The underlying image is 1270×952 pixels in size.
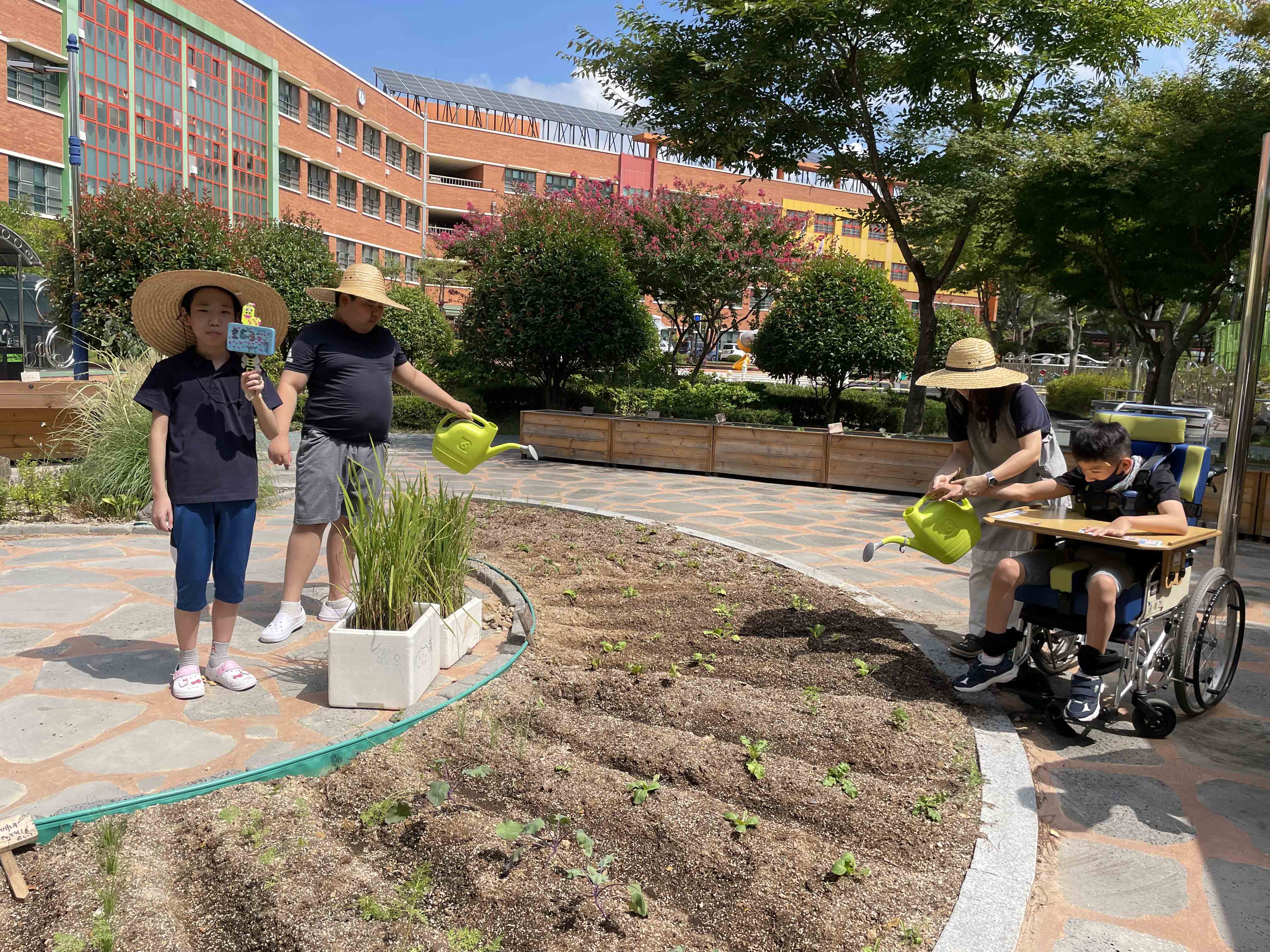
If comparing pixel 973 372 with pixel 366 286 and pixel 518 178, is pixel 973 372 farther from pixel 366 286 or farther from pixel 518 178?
pixel 518 178

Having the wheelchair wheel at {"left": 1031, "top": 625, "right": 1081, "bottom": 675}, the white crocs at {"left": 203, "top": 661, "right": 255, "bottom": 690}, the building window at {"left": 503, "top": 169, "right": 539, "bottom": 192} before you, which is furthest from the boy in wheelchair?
the building window at {"left": 503, "top": 169, "right": 539, "bottom": 192}

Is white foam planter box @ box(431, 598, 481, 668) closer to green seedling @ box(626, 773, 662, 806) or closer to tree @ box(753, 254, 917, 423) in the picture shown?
green seedling @ box(626, 773, 662, 806)

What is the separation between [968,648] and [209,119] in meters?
45.8

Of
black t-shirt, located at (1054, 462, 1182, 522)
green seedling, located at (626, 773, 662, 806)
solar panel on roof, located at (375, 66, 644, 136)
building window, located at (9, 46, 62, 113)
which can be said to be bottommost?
green seedling, located at (626, 773, 662, 806)

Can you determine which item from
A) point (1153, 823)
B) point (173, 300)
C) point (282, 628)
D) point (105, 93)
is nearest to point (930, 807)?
point (1153, 823)

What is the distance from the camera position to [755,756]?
143 inches

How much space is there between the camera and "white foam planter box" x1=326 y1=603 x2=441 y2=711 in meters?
3.97

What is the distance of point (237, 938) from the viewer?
2.46 m

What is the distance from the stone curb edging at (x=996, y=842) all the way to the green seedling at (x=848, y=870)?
0.89 feet

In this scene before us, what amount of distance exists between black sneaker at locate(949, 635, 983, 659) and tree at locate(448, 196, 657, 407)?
11862 millimetres

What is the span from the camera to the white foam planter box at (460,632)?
14.7ft

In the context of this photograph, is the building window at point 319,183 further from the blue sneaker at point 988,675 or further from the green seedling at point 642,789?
the green seedling at point 642,789

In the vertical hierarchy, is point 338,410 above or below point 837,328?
below

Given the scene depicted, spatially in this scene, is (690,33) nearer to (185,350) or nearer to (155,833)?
(185,350)
